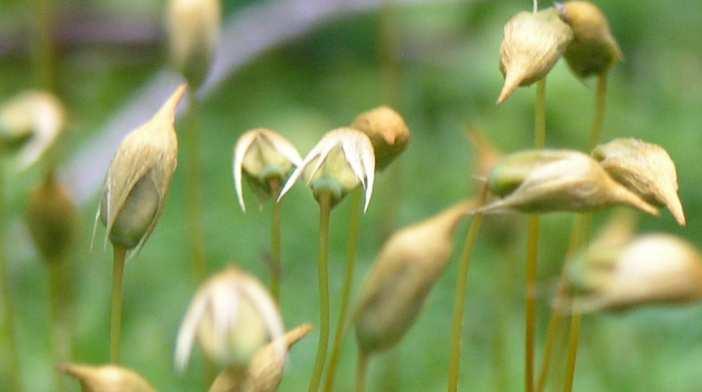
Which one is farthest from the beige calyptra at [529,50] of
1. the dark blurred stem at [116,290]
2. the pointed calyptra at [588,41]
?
the dark blurred stem at [116,290]

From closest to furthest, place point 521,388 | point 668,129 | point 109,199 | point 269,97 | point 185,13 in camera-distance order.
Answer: point 109,199
point 185,13
point 521,388
point 668,129
point 269,97

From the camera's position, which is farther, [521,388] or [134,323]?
[134,323]

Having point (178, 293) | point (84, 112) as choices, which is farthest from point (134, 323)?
point (84, 112)

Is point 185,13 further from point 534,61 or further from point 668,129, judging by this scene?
point 668,129

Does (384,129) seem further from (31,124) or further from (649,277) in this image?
(31,124)

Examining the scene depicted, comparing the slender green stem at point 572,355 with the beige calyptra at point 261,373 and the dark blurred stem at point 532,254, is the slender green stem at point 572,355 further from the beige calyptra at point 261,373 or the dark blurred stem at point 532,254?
the beige calyptra at point 261,373

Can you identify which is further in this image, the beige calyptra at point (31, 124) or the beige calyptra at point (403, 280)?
the beige calyptra at point (31, 124)

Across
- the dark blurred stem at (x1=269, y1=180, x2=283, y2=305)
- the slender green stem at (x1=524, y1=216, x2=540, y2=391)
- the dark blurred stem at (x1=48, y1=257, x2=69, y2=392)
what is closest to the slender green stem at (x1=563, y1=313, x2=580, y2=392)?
the slender green stem at (x1=524, y1=216, x2=540, y2=391)
